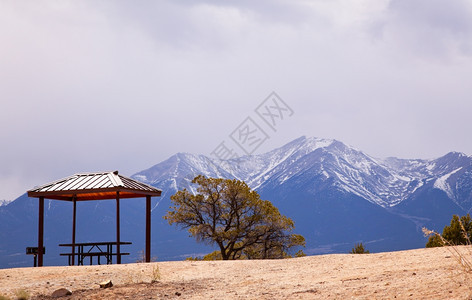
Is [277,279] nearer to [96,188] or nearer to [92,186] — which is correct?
[96,188]

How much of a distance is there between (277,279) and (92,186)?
425 inches

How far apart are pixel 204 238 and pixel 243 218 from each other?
2.74m

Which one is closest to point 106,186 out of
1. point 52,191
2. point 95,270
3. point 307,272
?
point 52,191

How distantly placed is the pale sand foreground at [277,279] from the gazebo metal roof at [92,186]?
5.56 m

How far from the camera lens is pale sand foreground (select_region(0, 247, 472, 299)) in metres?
9.67

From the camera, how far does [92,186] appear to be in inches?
840

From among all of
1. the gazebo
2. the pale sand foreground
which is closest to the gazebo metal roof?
the gazebo

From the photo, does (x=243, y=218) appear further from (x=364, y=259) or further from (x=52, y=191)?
(x=364, y=259)

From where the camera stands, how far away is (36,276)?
1408 centimetres

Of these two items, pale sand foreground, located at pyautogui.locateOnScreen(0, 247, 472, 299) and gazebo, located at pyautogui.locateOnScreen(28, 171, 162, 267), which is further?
gazebo, located at pyautogui.locateOnScreen(28, 171, 162, 267)

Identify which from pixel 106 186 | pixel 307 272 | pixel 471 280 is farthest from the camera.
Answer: pixel 106 186

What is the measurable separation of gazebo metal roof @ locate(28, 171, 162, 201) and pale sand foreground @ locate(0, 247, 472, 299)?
219 inches

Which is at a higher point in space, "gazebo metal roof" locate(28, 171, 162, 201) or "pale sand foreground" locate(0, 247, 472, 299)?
"gazebo metal roof" locate(28, 171, 162, 201)

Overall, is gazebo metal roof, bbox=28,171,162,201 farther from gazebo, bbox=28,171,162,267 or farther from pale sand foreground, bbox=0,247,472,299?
pale sand foreground, bbox=0,247,472,299
